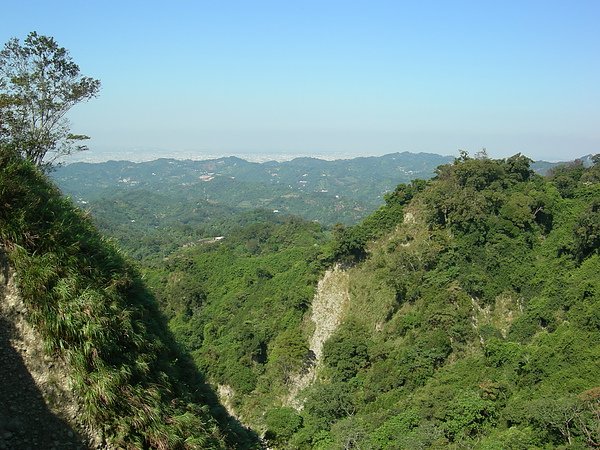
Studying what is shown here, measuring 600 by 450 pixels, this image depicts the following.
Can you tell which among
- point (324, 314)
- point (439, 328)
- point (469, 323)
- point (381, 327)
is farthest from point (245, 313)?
point (469, 323)

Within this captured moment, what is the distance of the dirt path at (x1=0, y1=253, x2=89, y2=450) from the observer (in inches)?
203

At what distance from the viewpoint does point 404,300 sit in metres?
24.1

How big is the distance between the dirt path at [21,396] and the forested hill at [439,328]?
11783mm

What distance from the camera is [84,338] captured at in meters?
5.80

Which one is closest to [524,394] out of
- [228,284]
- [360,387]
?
[360,387]

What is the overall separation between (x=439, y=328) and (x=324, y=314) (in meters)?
7.52

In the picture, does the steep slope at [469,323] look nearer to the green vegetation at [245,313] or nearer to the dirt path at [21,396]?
the green vegetation at [245,313]

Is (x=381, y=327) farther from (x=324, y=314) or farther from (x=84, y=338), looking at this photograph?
(x=84, y=338)

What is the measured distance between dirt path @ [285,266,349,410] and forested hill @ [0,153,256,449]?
57.5ft

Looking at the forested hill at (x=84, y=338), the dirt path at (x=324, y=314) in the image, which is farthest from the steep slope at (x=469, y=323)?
the forested hill at (x=84, y=338)

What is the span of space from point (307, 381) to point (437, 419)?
9395mm

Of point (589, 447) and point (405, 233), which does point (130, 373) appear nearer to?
point (589, 447)

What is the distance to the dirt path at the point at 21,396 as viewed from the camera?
516 cm

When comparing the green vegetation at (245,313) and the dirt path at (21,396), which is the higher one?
the dirt path at (21,396)
